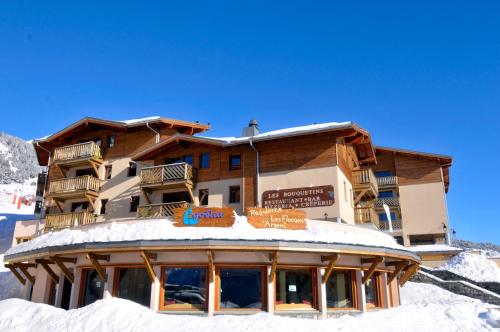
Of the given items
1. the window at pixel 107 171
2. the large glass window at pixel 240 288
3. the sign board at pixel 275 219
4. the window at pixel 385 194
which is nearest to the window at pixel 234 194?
the window at pixel 107 171

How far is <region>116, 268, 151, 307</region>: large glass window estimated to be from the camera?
13.5 metres

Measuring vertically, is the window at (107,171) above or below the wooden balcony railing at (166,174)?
above

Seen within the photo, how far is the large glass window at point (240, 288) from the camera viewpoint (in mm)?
13102

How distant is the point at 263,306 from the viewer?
1308 centimetres

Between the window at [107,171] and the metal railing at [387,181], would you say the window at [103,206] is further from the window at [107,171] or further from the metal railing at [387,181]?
the metal railing at [387,181]

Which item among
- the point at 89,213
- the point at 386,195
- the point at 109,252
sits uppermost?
the point at 386,195

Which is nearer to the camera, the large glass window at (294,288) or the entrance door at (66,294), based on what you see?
the large glass window at (294,288)

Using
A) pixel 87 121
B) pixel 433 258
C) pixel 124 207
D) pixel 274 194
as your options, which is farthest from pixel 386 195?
pixel 87 121

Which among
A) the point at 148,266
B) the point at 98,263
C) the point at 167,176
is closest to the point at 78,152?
the point at 167,176

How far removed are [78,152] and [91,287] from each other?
1922cm

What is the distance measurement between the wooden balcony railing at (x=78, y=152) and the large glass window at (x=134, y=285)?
62.4 feet

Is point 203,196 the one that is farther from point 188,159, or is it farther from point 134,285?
point 134,285

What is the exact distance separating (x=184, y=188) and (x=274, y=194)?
6578mm

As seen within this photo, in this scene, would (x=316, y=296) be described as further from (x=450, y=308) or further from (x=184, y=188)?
(x=184, y=188)
